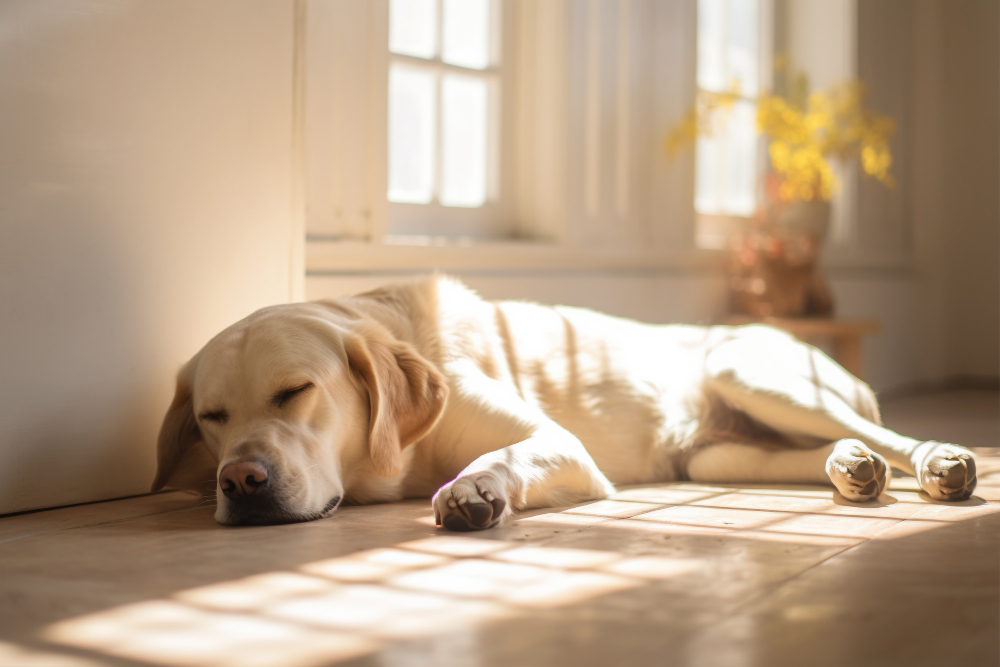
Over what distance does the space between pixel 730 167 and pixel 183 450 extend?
12.8ft

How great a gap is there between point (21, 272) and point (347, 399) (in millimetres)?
830

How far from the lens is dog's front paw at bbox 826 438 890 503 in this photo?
2.38 meters

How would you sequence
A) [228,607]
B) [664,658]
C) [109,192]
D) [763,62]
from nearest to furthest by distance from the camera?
[664,658]
[228,607]
[109,192]
[763,62]

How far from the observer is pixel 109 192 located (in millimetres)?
2449

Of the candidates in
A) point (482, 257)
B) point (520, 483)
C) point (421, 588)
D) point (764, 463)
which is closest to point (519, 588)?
point (421, 588)

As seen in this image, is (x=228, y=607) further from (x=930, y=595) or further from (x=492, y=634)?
(x=930, y=595)

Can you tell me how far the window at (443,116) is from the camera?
12.1 feet

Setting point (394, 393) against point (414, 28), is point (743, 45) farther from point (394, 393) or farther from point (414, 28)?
point (394, 393)

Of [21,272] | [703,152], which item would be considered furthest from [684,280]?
[21,272]

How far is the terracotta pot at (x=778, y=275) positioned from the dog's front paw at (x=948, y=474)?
225cm

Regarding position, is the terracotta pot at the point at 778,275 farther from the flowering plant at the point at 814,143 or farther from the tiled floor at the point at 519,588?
the tiled floor at the point at 519,588

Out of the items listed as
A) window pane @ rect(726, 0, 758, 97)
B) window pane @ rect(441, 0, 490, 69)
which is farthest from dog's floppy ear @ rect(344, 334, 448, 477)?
window pane @ rect(726, 0, 758, 97)

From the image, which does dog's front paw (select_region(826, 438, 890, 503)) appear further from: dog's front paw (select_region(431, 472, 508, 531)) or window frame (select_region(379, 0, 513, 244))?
window frame (select_region(379, 0, 513, 244))

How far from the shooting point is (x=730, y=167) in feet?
17.9
